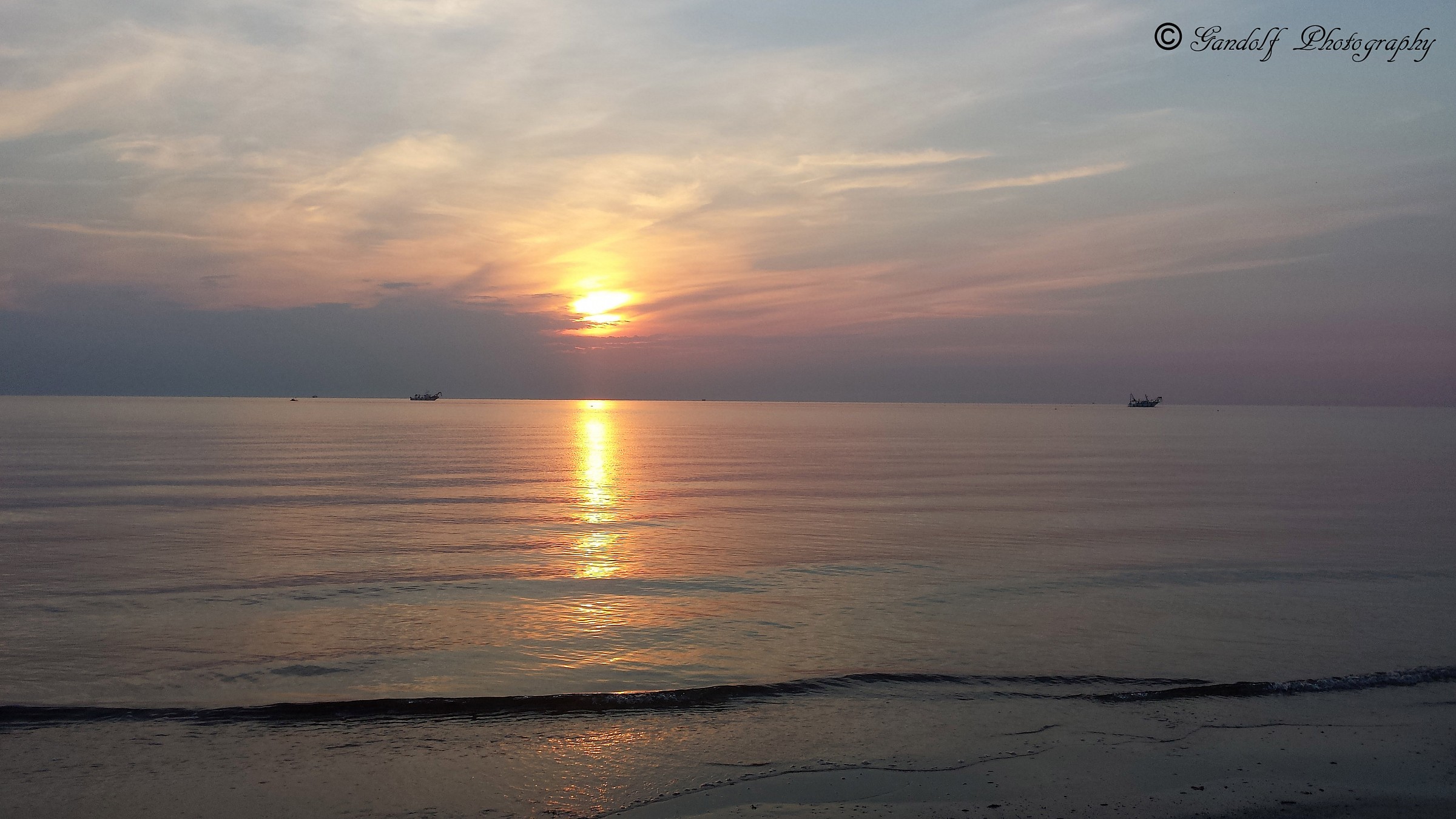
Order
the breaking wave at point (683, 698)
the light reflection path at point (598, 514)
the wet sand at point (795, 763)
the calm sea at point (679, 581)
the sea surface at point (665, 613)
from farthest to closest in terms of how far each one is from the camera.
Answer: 1. the light reflection path at point (598, 514)
2. the calm sea at point (679, 581)
3. the breaking wave at point (683, 698)
4. the sea surface at point (665, 613)
5. the wet sand at point (795, 763)

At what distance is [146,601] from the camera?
1877 cm

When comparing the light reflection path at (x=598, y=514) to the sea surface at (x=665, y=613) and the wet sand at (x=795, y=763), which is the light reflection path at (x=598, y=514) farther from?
the wet sand at (x=795, y=763)

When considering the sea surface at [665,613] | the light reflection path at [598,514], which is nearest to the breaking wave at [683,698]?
the sea surface at [665,613]

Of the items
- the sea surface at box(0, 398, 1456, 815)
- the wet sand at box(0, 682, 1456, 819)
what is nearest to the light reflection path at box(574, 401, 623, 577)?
the sea surface at box(0, 398, 1456, 815)

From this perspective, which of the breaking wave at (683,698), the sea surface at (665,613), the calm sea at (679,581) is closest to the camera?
the sea surface at (665,613)

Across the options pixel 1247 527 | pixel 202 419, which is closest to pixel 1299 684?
pixel 1247 527

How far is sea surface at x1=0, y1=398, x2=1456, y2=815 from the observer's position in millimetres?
11875

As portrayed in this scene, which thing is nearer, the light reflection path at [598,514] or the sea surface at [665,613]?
the sea surface at [665,613]

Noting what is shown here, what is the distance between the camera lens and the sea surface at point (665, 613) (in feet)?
39.0

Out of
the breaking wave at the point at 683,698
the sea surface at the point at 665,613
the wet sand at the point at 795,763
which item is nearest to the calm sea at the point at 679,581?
the sea surface at the point at 665,613

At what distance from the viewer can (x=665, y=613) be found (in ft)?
59.7

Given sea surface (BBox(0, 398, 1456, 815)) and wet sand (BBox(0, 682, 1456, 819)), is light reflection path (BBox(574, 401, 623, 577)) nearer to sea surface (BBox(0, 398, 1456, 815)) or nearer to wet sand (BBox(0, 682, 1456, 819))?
sea surface (BBox(0, 398, 1456, 815))

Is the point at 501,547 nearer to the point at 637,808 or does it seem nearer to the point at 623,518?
the point at 623,518

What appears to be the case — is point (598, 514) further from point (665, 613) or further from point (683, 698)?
point (683, 698)
